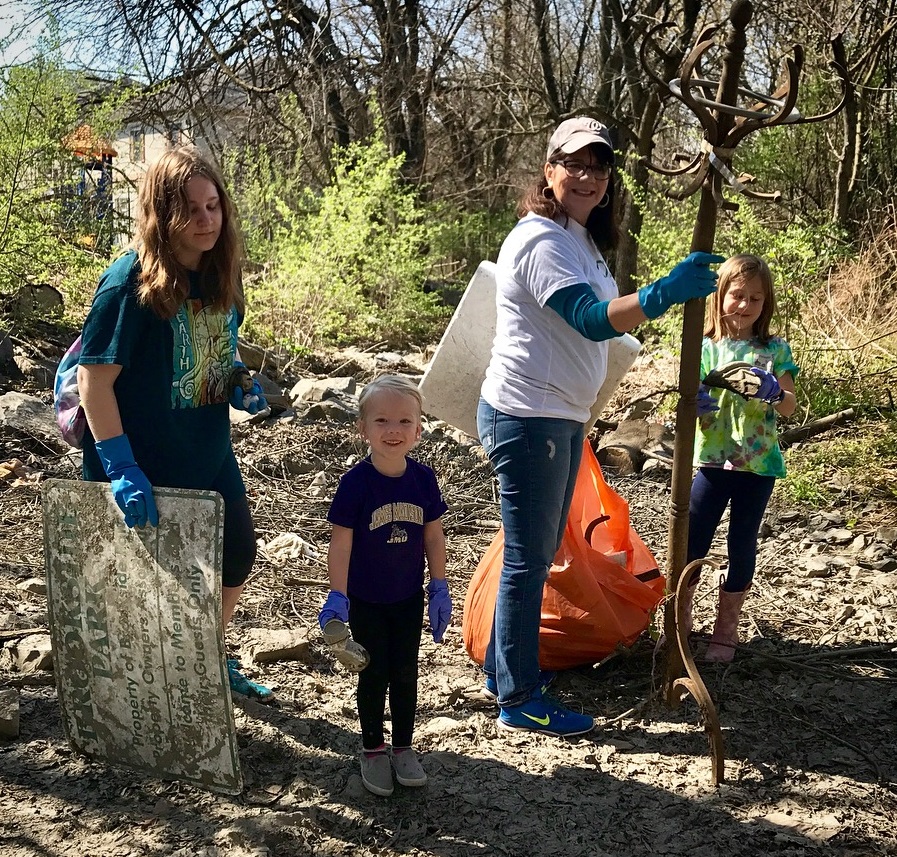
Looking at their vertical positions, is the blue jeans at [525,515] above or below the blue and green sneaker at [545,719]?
above

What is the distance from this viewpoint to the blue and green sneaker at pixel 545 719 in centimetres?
289

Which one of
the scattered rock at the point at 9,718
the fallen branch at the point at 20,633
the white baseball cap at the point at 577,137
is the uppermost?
the white baseball cap at the point at 577,137

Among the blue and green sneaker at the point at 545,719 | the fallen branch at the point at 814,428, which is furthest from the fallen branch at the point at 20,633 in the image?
the fallen branch at the point at 814,428

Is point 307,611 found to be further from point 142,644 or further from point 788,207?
point 788,207

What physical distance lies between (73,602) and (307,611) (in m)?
1.41

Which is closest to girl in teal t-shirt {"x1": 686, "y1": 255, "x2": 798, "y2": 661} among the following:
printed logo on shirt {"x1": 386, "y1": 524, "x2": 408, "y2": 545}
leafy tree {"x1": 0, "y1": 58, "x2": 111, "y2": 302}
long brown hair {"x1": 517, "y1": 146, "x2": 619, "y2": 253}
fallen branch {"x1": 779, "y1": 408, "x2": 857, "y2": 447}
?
long brown hair {"x1": 517, "y1": 146, "x2": 619, "y2": 253}

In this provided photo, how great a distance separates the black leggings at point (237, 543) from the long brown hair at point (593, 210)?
116cm

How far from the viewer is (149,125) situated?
36.7 feet

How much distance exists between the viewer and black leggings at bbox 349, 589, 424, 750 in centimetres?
248

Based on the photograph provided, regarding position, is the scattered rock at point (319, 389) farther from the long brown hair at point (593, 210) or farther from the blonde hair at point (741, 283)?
the long brown hair at point (593, 210)

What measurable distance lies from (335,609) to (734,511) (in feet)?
5.10

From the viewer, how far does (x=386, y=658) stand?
2.51 metres

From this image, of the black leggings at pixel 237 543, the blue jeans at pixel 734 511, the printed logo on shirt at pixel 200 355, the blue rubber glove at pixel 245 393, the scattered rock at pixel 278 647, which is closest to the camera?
the printed logo on shirt at pixel 200 355

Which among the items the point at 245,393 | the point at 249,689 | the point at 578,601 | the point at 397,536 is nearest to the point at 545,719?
the point at 578,601
